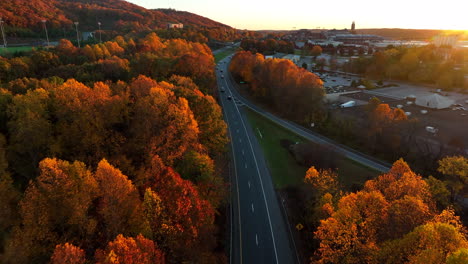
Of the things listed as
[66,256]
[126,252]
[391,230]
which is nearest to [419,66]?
[391,230]

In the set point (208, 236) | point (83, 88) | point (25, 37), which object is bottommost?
point (208, 236)

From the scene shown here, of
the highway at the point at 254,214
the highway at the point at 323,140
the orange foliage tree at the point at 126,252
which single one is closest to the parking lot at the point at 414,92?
the highway at the point at 323,140

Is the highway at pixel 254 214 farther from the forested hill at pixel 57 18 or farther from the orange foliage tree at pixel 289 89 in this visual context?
the forested hill at pixel 57 18

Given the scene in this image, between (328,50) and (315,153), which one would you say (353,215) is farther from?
(328,50)

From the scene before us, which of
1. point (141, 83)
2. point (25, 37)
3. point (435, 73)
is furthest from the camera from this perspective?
point (25, 37)

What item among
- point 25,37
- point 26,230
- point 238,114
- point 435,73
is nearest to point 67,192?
Answer: point 26,230

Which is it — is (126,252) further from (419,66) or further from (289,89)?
(419,66)

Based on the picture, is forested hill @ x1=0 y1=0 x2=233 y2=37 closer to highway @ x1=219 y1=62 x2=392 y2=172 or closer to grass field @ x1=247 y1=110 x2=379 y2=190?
highway @ x1=219 y1=62 x2=392 y2=172
